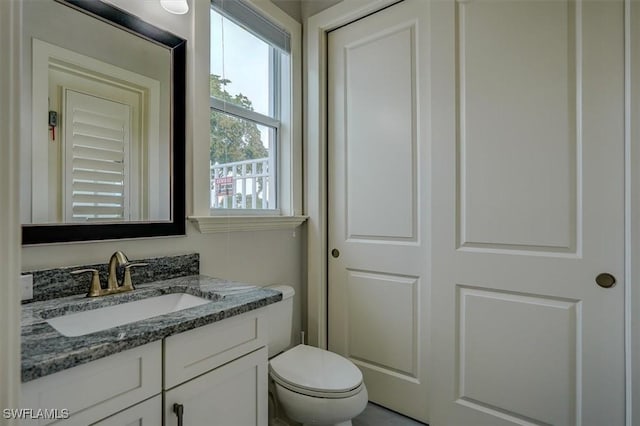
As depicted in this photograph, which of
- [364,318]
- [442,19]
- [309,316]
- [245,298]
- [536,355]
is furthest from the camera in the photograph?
[309,316]

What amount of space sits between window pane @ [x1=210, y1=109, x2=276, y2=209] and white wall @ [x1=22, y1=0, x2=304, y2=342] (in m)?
0.13

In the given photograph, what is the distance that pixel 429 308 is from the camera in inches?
67.2

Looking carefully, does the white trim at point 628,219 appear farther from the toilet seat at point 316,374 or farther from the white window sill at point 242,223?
the white window sill at point 242,223

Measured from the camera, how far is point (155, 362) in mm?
874

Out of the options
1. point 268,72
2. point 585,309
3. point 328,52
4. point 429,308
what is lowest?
point 429,308

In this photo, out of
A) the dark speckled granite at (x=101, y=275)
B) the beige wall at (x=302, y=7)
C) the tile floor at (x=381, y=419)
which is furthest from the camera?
the beige wall at (x=302, y=7)

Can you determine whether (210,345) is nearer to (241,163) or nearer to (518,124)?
(241,163)

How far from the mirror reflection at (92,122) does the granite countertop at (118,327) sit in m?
0.30

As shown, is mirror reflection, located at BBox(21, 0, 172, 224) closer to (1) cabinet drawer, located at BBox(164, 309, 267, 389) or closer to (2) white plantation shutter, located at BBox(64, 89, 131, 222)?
(2) white plantation shutter, located at BBox(64, 89, 131, 222)

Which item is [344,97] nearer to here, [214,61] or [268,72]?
[268,72]

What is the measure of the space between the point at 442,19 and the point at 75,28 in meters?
1.54

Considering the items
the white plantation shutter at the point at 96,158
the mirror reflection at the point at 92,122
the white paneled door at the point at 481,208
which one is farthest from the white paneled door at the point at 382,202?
the white plantation shutter at the point at 96,158

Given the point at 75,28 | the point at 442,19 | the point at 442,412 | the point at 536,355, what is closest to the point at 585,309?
the point at 536,355

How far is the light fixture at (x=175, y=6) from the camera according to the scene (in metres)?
1.39
